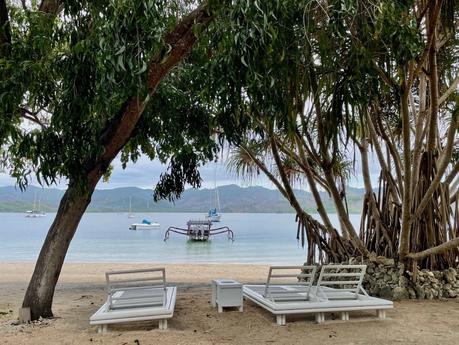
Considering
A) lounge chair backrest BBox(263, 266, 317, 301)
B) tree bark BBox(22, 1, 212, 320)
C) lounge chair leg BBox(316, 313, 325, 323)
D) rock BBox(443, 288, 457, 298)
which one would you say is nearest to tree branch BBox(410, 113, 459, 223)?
rock BBox(443, 288, 457, 298)

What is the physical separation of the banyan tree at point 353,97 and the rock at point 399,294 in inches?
16.6

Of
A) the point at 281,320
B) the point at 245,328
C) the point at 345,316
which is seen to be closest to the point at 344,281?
the point at 345,316

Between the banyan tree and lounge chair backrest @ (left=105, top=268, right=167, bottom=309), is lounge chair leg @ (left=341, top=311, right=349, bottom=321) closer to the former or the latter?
the banyan tree

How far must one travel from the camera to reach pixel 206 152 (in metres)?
6.26

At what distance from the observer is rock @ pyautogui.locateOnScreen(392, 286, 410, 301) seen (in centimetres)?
634

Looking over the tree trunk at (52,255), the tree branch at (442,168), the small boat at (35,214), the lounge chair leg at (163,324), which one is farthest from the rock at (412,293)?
the small boat at (35,214)

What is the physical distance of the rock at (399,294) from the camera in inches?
250

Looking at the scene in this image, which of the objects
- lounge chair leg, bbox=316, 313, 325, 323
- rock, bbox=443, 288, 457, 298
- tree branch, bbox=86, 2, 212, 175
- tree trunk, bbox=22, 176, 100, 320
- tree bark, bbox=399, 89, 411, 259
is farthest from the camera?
rock, bbox=443, 288, 457, 298

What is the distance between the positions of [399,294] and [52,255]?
472 cm

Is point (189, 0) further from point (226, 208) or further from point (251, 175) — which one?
point (226, 208)

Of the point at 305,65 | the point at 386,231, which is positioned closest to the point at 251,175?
the point at 386,231

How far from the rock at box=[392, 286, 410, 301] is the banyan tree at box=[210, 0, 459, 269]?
421mm

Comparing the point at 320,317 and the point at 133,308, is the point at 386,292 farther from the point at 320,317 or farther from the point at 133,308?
the point at 133,308

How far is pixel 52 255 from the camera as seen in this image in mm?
5148
